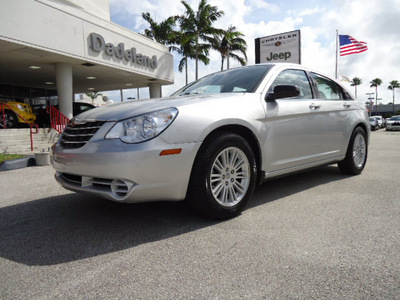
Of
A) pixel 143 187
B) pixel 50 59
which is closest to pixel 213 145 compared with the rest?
pixel 143 187

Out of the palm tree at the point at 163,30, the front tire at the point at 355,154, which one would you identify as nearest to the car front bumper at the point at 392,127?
the palm tree at the point at 163,30

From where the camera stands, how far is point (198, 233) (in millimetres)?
2641

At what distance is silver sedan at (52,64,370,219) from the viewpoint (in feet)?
8.25

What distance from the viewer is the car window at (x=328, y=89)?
173 inches

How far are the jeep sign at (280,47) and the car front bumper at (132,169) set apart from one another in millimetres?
15752

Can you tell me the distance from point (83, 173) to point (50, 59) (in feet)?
41.4

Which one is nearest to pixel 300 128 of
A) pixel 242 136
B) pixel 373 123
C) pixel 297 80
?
pixel 297 80

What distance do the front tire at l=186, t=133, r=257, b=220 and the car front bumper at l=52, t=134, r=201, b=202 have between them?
0.11m

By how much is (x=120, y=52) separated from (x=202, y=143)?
14.2m

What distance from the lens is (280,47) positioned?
17328 mm

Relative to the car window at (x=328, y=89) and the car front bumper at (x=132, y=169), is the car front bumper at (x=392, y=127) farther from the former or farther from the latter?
the car front bumper at (x=132, y=169)

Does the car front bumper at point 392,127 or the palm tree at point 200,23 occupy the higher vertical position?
the palm tree at point 200,23

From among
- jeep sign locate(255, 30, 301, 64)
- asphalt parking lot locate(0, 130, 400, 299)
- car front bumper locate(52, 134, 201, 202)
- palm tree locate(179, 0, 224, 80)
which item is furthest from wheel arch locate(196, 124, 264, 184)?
palm tree locate(179, 0, 224, 80)

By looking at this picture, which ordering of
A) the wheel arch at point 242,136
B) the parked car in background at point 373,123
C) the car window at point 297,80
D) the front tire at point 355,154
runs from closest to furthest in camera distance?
the wheel arch at point 242,136, the car window at point 297,80, the front tire at point 355,154, the parked car in background at point 373,123
